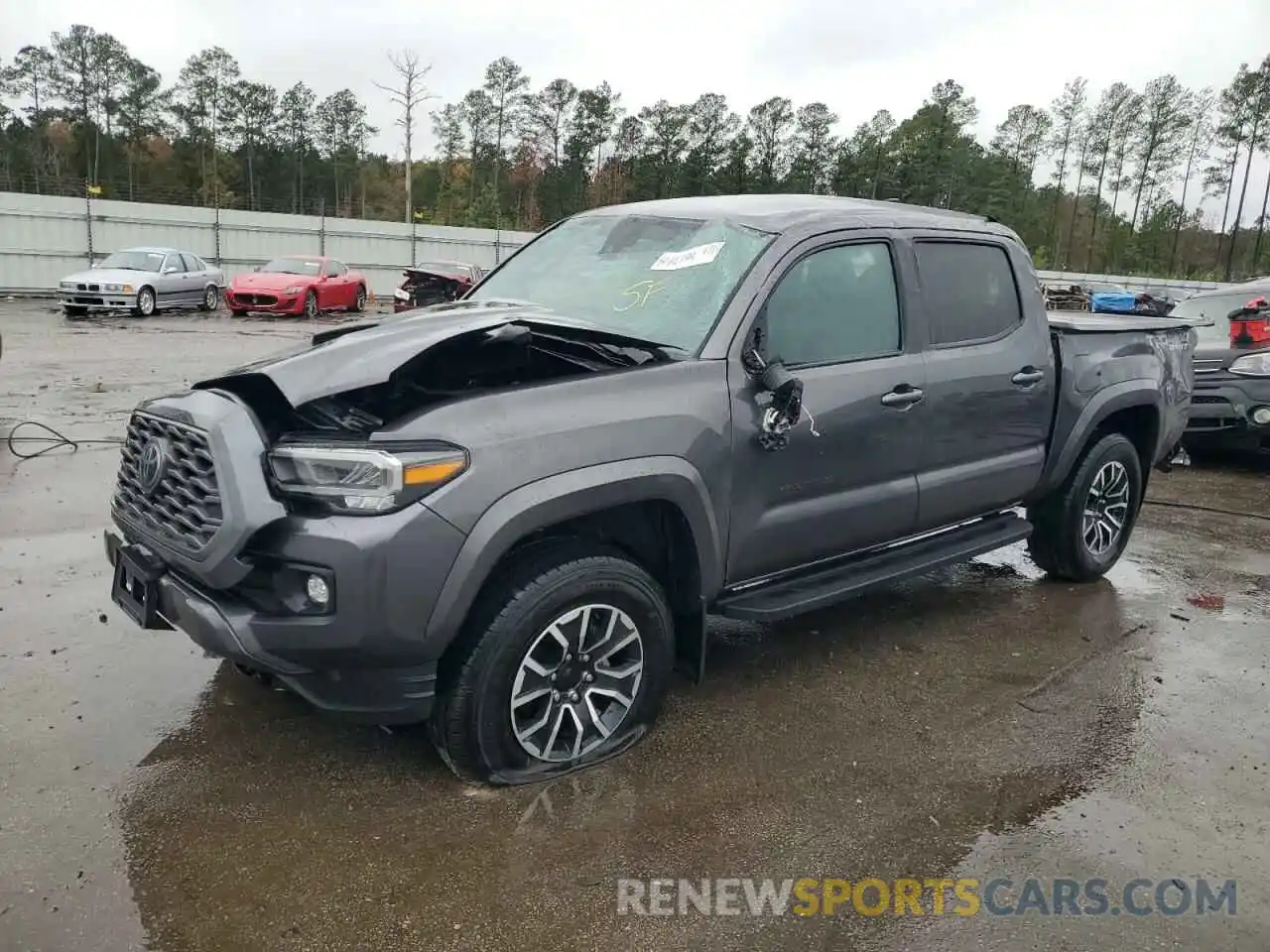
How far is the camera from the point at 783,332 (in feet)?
12.1

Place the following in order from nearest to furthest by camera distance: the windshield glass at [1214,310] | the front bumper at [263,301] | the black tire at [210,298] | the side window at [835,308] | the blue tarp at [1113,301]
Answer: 1. the side window at [835,308]
2. the windshield glass at [1214,310]
3. the front bumper at [263,301]
4. the black tire at [210,298]
5. the blue tarp at [1113,301]

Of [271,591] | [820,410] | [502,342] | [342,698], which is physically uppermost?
[502,342]

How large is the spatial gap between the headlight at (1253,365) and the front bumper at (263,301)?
18.3 metres

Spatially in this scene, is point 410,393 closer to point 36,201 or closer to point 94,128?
point 36,201

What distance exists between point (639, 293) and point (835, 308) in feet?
2.62

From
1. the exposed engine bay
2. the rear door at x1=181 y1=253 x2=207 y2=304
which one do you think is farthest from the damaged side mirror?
the rear door at x1=181 y1=253 x2=207 y2=304

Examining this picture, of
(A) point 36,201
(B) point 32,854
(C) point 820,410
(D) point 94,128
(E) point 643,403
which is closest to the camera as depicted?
(B) point 32,854

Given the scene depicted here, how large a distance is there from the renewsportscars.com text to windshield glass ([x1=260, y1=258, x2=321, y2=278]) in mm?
21439

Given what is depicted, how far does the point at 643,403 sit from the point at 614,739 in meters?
1.17

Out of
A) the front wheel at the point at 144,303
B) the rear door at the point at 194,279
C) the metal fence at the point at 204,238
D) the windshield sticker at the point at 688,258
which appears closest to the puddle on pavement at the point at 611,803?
the windshield sticker at the point at 688,258

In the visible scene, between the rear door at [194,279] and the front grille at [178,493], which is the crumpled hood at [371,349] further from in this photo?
the rear door at [194,279]

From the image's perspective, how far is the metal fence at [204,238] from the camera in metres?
25.7

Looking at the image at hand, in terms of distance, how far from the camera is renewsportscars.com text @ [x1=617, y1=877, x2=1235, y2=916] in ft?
8.56

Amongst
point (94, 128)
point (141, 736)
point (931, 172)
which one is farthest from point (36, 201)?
point (931, 172)
